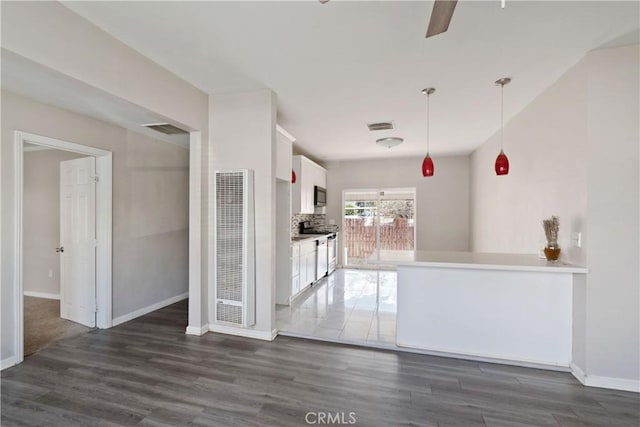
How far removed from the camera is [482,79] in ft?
9.48

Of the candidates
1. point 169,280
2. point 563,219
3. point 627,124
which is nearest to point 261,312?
point 169,280

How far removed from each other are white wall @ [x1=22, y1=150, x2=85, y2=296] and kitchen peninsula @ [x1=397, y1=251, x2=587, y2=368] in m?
5.43

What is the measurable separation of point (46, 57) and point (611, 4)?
3567mm

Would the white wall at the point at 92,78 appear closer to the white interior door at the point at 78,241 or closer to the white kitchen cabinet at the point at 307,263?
the white interior door at the point at 78,241

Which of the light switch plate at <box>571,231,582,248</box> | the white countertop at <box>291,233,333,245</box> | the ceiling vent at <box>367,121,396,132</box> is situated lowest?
the white countertop at <box>291,233,333,245</box>

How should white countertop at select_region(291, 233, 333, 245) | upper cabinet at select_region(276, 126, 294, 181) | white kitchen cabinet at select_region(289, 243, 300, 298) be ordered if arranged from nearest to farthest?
upper cabinet at select_region(276, 126, 294, 181) < white kitchen cabinet at select_region(289, 243, 300, 298) < white countertop at select_region(291, 233, 333, 245)

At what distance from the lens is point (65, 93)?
9.18 feet

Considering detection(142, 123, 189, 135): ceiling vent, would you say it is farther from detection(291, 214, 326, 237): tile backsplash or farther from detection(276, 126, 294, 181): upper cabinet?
Answer: detection(291, 214, 326, 237): tile backsplash

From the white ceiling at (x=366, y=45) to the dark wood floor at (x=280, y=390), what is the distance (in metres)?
2.69

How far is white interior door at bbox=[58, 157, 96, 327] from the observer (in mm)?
3602

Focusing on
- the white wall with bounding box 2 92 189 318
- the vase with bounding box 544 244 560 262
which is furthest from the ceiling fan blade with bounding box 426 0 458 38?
the white wall with bounding box 2 92 189 318

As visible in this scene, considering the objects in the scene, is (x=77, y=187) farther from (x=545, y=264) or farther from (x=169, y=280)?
(x=545, y=264)

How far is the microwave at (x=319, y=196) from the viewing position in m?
6.25

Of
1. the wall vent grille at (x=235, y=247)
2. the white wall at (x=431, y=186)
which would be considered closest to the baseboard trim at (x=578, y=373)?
the wall vent grille at (x=235, y=247)
